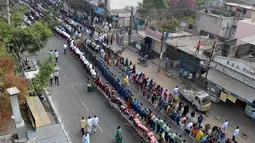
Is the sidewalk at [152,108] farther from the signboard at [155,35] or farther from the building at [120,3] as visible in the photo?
the building at [120,3]

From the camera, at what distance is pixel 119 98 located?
55.1ft

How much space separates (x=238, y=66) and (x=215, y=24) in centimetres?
1398

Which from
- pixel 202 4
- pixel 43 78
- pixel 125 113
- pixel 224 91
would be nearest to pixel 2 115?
pixel 43 78

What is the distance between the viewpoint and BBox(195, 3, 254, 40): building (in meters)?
29.2

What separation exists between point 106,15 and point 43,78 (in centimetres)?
2499

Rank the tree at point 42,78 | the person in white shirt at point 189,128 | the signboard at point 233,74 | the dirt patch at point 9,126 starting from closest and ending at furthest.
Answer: the dirt patch at point 9,126
the tree at point 42,78
the person in white shirt at point 189,128
the signboard at point 233,74

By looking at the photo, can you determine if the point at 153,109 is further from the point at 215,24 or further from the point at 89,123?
the point at 215,24

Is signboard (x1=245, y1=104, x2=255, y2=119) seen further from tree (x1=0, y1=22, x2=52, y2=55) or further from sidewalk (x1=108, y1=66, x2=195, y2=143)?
tree (x1=0, y1=22, x2=52, y2=55)

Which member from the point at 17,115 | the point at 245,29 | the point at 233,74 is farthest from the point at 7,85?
the point at 245,29

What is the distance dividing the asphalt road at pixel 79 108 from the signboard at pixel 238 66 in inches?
327

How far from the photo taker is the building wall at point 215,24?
2903 centimetres

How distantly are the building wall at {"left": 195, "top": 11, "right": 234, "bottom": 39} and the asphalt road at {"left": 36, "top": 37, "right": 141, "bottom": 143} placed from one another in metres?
16.9

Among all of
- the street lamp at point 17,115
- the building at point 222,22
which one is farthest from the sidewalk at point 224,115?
the street lamp at point 17,115

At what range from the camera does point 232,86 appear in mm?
17734
